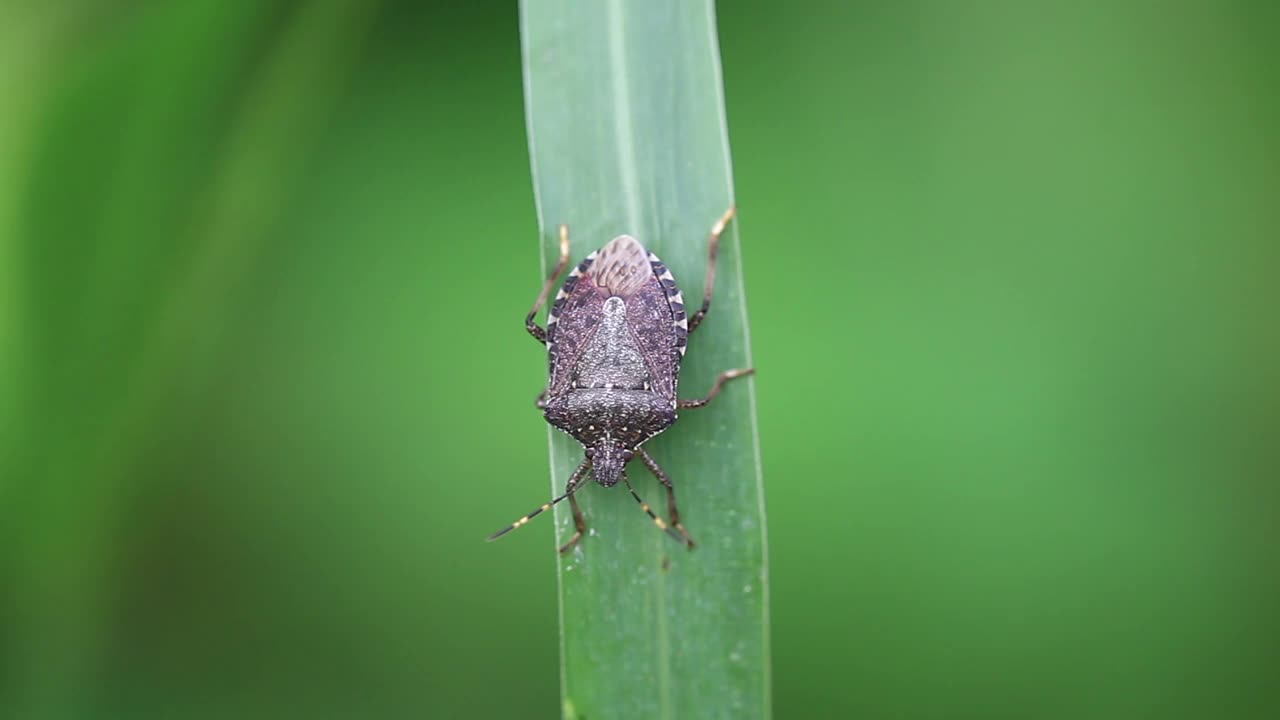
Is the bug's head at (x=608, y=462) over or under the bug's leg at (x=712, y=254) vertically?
under

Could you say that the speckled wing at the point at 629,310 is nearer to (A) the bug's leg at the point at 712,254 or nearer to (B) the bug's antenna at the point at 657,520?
(A) the bug's leg at the point at 712,254

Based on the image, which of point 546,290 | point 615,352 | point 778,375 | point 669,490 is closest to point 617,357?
point 615,352

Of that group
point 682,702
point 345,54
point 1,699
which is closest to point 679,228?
point 682,702

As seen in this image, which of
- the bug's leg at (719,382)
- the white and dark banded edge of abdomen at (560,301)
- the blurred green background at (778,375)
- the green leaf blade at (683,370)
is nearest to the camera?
the green leaf blade at (683,370)

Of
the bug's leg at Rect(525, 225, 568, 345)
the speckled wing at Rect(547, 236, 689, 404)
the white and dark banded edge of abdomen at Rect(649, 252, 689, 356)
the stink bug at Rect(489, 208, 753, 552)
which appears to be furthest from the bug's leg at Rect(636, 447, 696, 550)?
the bug's leg at Rect(525, 225, 568, 345)

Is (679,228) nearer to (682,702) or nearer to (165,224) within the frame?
(682,702)

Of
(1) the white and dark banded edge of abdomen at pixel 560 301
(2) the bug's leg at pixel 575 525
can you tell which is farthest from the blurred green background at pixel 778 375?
(2) the bug's leg at pixel 575 525

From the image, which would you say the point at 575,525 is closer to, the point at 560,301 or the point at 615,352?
the point at 615,352
